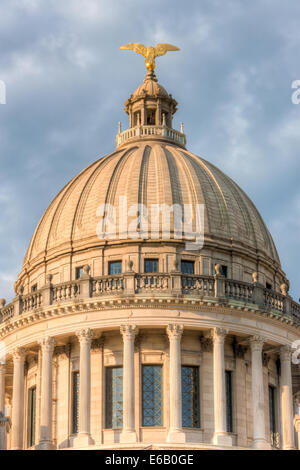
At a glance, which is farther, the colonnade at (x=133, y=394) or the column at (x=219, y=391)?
the column at (x=219, y=391)

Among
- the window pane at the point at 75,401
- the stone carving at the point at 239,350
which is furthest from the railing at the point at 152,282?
the window pane at the point at 75,401

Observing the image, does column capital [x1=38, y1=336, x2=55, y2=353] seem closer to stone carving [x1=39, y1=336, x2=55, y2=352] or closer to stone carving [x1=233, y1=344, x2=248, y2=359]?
stone carving [x1=39, y1=336, x2=55, y2=352]

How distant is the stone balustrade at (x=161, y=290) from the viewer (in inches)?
2446

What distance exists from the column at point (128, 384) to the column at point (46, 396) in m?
4.20

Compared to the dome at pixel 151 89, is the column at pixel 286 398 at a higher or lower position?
lower

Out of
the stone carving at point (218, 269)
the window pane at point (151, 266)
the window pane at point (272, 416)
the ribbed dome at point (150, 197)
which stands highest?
the ribbed dome at point (150, 197)

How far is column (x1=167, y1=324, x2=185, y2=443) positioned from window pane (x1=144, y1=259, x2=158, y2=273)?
4.71 m

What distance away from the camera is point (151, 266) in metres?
65.2

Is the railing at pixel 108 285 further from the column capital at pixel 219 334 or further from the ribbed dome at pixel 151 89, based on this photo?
the ribbed dome at pixel 151 89

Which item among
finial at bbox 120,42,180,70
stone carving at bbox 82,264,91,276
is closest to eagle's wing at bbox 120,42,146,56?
finial at bbox 120,42,180,70

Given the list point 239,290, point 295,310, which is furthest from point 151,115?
point 295,310

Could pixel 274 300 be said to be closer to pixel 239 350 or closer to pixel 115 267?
pixel 239 350

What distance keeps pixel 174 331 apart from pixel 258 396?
5579mm
